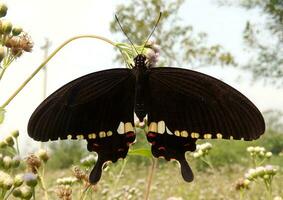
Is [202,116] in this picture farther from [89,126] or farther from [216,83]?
[89,126]

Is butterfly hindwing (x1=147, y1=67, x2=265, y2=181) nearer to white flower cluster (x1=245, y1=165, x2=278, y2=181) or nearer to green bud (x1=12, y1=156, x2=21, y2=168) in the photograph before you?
green bud (x1=12, y1=156, x2=21, y2=168)

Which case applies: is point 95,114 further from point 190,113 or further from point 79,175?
point 190,113

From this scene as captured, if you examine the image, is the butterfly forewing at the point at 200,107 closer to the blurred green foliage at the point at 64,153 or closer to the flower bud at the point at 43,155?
the flower bud at the point at 43,155

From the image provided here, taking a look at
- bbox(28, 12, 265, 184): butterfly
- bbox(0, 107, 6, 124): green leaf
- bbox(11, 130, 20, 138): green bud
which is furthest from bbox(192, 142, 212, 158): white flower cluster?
bbox(0, 107, 6, 124): green leaf

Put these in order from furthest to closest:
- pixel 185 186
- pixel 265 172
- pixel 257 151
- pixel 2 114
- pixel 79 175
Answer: pixel 185 186, pixel 257 151, pixel 265 172, pixel 79 175, pixel 2 114

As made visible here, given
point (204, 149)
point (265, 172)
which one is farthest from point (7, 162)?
point (204, 149)

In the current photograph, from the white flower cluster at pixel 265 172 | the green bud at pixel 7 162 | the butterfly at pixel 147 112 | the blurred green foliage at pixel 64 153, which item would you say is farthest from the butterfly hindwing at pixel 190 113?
the blurred green foliage at pixel 64 153

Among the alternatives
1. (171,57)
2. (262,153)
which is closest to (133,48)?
(262,153)
